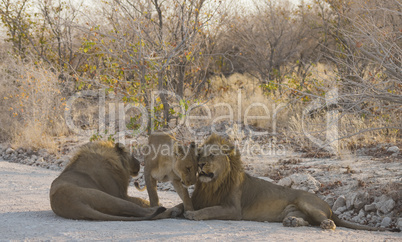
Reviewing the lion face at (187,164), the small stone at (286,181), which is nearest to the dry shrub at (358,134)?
the small stone at (286,181)

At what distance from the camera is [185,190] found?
574cm

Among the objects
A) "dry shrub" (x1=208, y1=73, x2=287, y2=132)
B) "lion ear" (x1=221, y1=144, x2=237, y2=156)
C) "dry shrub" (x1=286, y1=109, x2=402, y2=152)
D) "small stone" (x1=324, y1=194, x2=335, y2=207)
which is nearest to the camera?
"lion ear" (x1=221, y1=144, x2=237, y2=156)

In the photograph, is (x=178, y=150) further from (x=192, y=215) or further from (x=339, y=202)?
(x=339, y=202)

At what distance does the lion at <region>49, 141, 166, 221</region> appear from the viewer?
5.26 metres

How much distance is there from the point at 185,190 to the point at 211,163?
0.44 meters

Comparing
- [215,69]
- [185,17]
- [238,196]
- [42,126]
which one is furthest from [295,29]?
[238,196]

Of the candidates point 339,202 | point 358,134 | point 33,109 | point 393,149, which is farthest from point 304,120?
point 33,109

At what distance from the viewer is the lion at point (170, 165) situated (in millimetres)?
5656

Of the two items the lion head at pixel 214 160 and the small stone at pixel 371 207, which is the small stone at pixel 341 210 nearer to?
the small stone at pixel 371 207

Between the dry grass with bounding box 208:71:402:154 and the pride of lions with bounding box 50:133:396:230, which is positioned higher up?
the dry grass with bounding box 208:71:402:154

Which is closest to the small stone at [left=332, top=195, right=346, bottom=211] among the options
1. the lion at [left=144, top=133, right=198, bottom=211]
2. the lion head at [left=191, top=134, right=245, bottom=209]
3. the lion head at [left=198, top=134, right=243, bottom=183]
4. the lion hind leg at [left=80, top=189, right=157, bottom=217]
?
the lion head at [left=191, top=134, right=245, bottom=209]

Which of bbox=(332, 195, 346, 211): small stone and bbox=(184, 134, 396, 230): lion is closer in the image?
bbox=(184, 134, 396, 230): lion

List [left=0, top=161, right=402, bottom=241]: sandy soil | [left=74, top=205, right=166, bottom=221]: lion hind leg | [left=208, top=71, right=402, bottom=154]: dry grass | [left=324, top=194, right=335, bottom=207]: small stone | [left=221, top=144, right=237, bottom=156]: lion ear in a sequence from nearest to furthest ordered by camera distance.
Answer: [left=0, top=161, right=402, bottom=241]: sandy soil
[left=74, top=205, right=166, bottom=221]: lion hind leg
[left=221, top=144, right=237, bottom=156]: lion ear
[left=324, top=194, right=335, bottom=207]: small stone
[left=208, top=71, right=402, bottom=154]: dry grass

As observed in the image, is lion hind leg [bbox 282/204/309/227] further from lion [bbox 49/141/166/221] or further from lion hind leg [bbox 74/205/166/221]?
lion hind leg [bbox 74/205/166/221]
